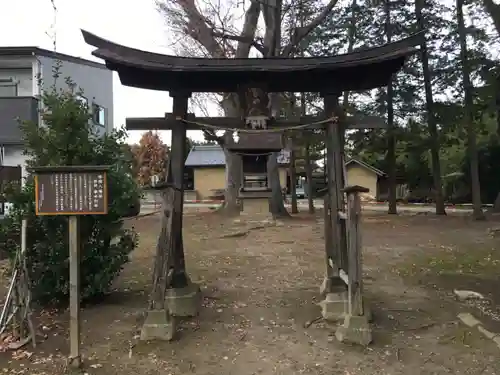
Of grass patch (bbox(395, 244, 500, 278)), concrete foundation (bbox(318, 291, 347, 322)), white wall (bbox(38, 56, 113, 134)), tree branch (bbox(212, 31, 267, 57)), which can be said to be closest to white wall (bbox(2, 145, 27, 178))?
white wall (bbox(38, 56, 113, 134))

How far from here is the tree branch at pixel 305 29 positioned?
2111 cm

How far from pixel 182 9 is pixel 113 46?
54.5 feet

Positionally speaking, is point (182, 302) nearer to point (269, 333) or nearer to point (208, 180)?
point (269, 333)

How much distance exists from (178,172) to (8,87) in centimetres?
1610

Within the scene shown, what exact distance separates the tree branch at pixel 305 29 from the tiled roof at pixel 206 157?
77.8 ft

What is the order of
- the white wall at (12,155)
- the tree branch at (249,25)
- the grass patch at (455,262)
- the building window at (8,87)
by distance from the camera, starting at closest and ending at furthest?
the grass patch at (455,262) < the white wall at (12,155) < the building window at (8,87) < the tree branch at (249,25)

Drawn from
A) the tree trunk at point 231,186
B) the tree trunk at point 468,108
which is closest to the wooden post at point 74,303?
the tree trunk at point 231,186

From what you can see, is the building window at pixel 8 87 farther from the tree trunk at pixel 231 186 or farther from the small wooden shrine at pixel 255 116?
the small wooden shrine at pixel 255 116

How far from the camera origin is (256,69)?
23.8 feet

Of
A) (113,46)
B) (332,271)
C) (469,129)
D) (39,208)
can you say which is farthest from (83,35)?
(469,129)

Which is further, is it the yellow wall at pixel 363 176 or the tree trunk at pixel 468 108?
the yellow wall at pixel 363 176

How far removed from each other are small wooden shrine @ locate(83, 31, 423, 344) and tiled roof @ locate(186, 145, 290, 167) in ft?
124

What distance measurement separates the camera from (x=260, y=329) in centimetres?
686

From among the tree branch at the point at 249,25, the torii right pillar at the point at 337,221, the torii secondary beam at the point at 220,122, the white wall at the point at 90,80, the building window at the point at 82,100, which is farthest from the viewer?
the tree branch at the point at 249,25
